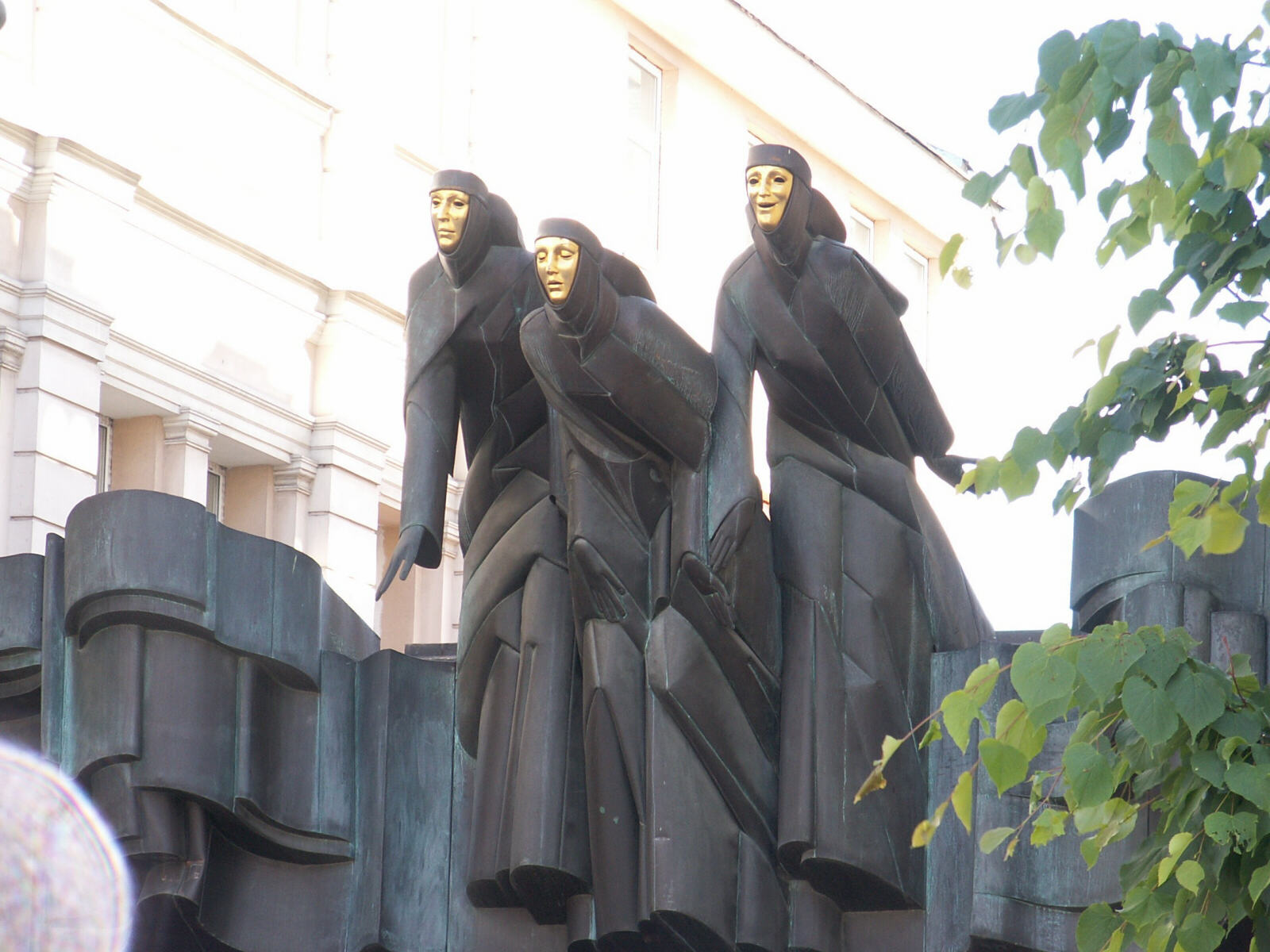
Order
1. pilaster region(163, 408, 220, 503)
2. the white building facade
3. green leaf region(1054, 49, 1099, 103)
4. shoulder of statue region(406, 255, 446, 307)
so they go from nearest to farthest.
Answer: green leaf region(1054, 49, 1099, 103), shoulder of statue region(406, 255, 446, 307), the white building facade, pilaster region(163, 408, 220, 503)

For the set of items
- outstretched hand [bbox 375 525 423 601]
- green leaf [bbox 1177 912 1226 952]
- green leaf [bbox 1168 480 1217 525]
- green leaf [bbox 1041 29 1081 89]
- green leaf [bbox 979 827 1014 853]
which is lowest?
green leaf [bbox 1177 912 1226 952]

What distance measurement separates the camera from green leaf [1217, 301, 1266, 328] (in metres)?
8.61

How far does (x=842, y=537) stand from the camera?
12.3m

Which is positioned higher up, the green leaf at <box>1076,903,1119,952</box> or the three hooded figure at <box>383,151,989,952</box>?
the three hooded figure at <box>383,151,989,952</box>

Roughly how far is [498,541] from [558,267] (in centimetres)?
136

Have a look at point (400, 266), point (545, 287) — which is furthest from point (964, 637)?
point (400, 266)

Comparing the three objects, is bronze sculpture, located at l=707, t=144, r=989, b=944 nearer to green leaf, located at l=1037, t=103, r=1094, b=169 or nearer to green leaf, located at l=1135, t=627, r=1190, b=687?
green leaf, located at l=1135, t=627, r=1190, b=687

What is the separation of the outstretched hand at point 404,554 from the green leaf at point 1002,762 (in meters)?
4.35

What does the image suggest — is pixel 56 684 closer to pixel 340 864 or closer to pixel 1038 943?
pixel 340 864

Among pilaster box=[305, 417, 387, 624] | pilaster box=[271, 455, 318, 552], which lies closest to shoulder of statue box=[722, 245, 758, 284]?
pilaster box=[305, 417, 387, 624]

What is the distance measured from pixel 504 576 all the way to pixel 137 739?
1629mm

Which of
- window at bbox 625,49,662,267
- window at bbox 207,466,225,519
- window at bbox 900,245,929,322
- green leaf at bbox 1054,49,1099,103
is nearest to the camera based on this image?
green leaf at bbox 1054,49,1099,103

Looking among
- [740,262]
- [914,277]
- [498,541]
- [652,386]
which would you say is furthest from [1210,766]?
[914,277]

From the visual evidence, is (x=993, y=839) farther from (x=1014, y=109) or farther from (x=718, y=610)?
(x=718, y=610)
